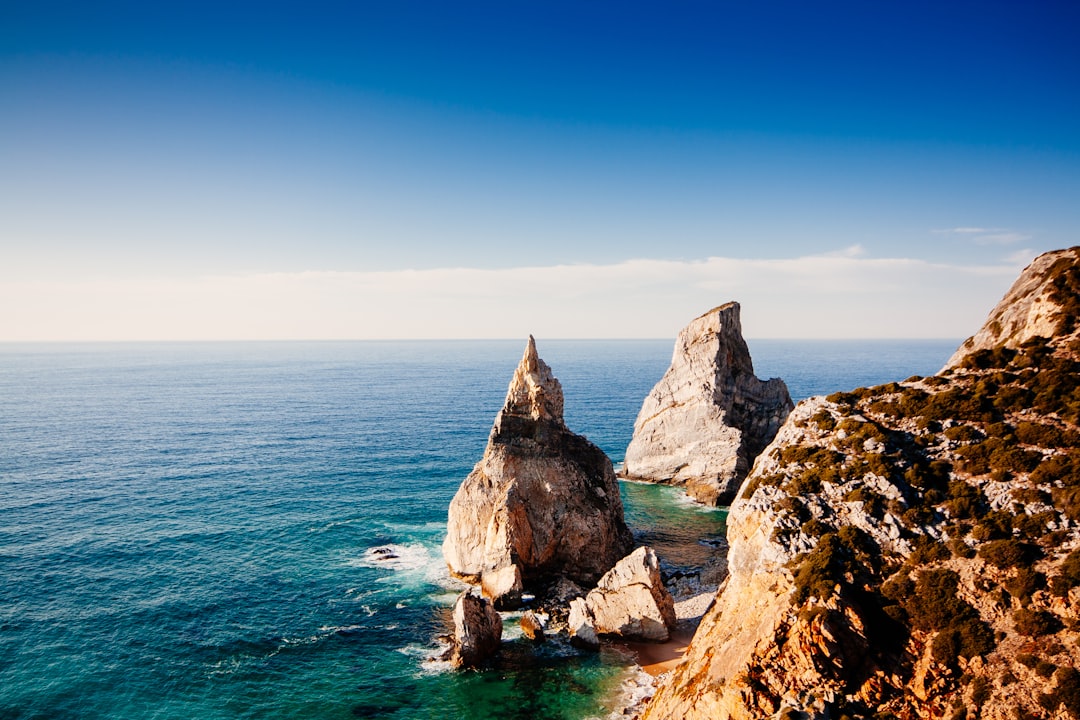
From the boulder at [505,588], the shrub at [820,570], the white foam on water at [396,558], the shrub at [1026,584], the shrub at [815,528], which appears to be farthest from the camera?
the white foam on water at [396,558]

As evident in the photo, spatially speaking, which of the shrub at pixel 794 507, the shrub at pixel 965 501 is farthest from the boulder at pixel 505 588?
the shrub at pixel 965 501

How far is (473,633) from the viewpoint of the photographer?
4069cm

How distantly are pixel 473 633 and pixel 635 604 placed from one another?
12.1 metres

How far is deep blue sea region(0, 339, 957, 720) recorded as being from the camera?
37594 millimetres

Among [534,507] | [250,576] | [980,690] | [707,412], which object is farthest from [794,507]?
[707,412]

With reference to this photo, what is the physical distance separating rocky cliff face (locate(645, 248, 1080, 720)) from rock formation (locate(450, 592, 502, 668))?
14.0 m

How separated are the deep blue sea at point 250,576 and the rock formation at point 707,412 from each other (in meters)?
4.75

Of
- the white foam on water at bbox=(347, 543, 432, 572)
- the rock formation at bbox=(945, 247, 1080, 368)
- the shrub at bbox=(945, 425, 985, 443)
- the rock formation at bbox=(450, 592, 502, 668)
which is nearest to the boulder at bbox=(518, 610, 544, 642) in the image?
the rock formation at bbox=(450, 592, 502, 668)

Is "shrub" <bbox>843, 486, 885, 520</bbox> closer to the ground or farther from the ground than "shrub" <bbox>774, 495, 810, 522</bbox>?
farther from the ground

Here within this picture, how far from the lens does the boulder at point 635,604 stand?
43.5 metres

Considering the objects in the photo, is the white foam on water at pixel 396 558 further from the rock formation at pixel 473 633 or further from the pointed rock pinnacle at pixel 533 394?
the pointed rock pinnacle at pixel 533 394

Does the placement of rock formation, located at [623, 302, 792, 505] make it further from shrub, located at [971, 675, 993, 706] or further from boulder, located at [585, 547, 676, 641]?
shrub, located at [971, 675, 993, 706]

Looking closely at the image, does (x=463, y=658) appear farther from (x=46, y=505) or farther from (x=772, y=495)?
(x=46, y=505)

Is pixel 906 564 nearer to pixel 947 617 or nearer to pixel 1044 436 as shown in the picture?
pixel 947 617
